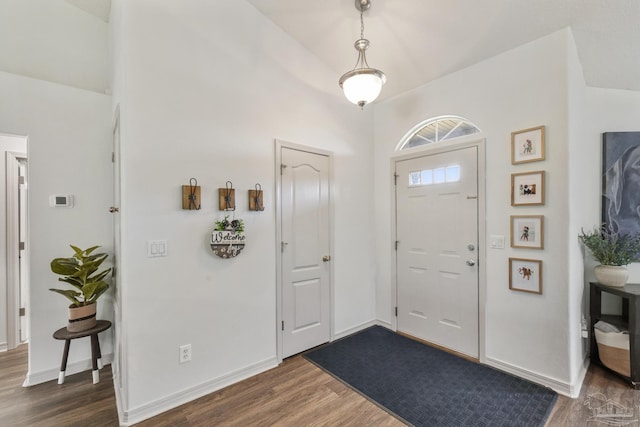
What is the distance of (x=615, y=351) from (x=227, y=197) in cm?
342

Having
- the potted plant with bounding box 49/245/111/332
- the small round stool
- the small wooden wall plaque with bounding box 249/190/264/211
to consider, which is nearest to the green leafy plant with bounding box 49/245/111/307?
the potted plant with bounding box 49/245/111/332

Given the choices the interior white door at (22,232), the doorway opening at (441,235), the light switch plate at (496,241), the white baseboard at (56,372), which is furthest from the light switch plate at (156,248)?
the light switch plate at (496,241)

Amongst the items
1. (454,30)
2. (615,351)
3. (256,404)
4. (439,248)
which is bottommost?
(256,404)

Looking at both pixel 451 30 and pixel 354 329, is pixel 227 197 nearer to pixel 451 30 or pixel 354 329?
pixel 354 329

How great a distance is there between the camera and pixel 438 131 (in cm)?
305

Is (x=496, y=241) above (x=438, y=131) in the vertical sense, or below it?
below

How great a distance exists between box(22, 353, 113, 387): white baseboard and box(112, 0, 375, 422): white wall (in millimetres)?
1119

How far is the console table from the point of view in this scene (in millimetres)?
2176

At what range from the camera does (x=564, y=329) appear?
7.18ft

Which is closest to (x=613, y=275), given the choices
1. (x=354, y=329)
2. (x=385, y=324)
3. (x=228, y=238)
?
(x=385, y=324)

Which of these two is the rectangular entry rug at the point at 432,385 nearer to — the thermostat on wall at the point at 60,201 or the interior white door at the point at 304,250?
the interior white door at the point at 304,250

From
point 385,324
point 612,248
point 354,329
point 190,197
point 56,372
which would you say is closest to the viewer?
point 190,197

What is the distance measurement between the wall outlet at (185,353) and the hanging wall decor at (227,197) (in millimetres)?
1078

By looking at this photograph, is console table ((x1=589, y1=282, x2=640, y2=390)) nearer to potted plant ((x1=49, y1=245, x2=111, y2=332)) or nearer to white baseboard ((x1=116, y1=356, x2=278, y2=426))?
white baseboard ((x1=116, y1=356, x2=278, y2=426))
